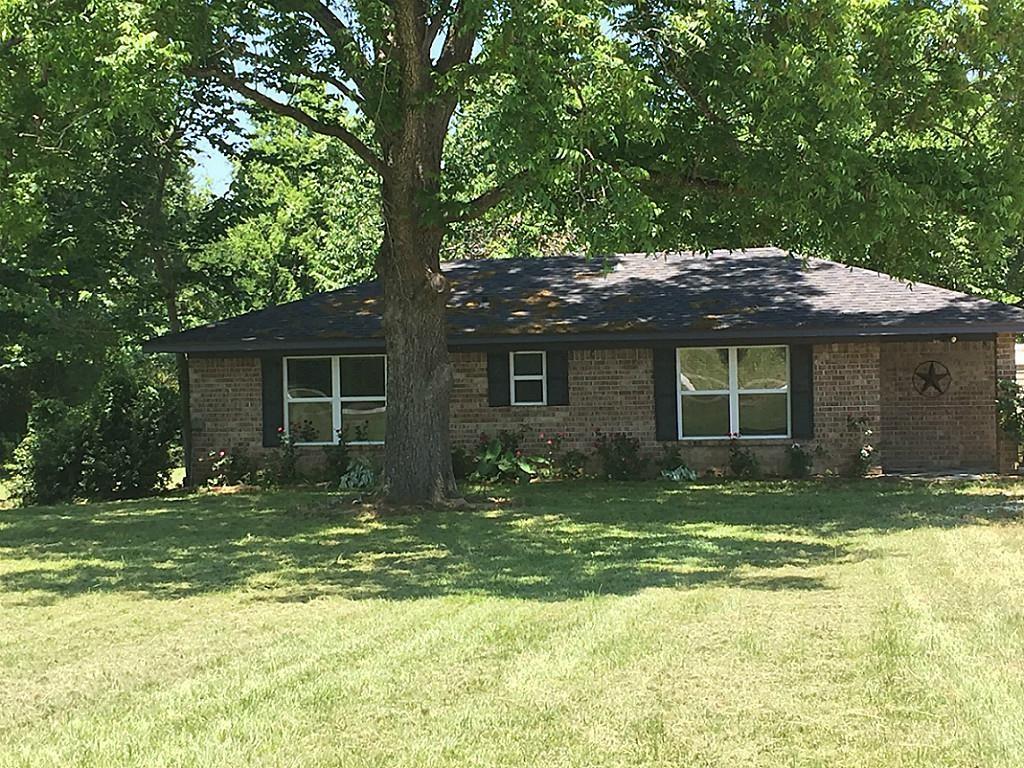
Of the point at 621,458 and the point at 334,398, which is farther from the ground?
the point at 334,398

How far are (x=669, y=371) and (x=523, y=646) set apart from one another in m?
13.5

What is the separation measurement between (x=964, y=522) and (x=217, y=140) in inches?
676

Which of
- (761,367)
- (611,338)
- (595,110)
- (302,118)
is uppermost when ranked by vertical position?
(302,118)

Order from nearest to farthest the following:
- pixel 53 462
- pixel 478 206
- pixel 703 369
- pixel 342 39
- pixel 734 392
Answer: pixel 342 39
pixel 478 206
pixel 53 462
pixel 734 392
pixel 703 369

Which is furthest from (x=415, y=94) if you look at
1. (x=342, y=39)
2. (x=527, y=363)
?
(x=527, y=363)

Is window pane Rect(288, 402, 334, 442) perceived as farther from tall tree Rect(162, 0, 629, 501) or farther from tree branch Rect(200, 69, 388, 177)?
tree branch Rect(200, 69, 388, 177)

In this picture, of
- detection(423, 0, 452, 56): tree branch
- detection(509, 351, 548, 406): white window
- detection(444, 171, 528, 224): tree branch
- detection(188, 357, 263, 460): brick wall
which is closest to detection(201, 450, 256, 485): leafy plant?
detection(188, 357, 263, 460): brick wall

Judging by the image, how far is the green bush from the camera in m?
19.8

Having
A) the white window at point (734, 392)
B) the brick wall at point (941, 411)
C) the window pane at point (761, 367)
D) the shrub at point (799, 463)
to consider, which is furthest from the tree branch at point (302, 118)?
the brick wall at point (941, 411)

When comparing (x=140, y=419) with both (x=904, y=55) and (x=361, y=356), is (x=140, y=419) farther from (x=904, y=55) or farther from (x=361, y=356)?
(x=904, y=55)

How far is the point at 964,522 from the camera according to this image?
1355 centimetres

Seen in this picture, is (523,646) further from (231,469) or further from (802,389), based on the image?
(231,469)

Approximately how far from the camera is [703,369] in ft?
67.5

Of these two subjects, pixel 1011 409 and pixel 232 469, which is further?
pixel 232 469
